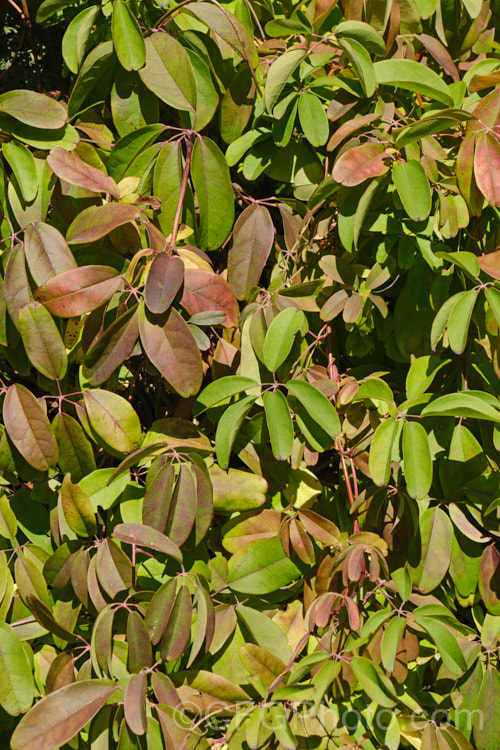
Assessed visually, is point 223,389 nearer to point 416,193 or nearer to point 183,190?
point 183,190

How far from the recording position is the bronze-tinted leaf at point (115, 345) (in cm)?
102

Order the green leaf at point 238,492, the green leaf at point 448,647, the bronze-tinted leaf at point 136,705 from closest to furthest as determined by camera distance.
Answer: the bronze-tinted leaf at point 136,705 → the green leaf at point 448,647 → the green leaf at point 238,492

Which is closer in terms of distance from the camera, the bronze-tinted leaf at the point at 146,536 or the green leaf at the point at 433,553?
the bronze-tinted leaf at the point at 146,536

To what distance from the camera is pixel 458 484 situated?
1.22 metres

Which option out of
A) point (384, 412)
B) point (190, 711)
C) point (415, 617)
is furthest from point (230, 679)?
point (384, 412)

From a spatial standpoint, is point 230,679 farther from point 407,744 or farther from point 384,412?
point 384,412

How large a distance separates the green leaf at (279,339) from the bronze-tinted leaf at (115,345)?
0.78 feet

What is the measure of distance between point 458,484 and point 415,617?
26cm

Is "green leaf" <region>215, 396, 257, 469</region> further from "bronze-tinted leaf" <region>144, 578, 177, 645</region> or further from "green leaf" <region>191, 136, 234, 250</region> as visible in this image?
"green leaf" <region>191, 136, 234, 250</region>

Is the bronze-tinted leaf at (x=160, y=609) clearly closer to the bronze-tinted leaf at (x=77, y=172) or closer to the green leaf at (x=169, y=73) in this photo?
the bronze-tinted leaf at (x=77, y=172)

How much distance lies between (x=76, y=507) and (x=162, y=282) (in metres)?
0.43

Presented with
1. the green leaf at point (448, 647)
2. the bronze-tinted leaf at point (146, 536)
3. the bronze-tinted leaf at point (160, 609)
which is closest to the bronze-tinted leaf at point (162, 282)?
the bronze-tinted leaf at point (146, 536)

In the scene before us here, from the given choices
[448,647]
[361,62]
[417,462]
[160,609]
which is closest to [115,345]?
[160,609]

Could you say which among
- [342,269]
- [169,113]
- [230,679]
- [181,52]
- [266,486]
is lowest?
[230,679]
